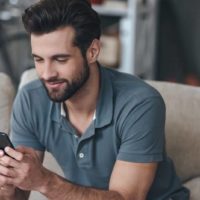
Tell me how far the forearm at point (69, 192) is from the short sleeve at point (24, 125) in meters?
0.31

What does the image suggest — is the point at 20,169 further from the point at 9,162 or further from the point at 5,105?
the point at 5,105

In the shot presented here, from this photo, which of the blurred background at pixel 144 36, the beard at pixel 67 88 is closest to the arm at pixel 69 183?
the beard at pixel 67 88

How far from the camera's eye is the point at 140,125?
4.88 ft

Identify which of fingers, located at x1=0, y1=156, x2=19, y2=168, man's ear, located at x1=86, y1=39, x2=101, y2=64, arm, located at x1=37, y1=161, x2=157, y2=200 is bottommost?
arm, located at x1=37, y1=161, x2=157, y2=200

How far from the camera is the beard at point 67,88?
149cm

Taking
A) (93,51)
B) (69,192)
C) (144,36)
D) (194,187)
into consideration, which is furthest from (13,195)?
(144,36)

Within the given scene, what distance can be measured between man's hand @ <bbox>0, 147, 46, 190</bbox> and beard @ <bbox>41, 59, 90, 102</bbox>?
229mm

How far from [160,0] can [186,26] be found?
0.79ft

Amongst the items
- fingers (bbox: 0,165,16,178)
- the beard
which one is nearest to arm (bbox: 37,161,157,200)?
fingers (bbox: 0,165,16,178)

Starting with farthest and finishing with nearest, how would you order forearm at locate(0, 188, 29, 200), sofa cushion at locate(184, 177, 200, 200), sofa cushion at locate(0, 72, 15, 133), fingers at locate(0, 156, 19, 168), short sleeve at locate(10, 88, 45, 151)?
sofa cushion at locate(0, 72, 15, 133)
sofa cushion at locate(184, 177, 200, 200)
short sleeve at locate(10, 88, 45, 151)
forearm at locate(0, 188, 29, 200)
fingers at locate(0, 156, 19, 168)

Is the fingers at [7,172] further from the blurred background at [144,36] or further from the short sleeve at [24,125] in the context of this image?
the blurred background at [144,36]

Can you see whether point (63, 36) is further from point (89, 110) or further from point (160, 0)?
point (160, 0)

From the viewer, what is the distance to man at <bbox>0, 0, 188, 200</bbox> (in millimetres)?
1462

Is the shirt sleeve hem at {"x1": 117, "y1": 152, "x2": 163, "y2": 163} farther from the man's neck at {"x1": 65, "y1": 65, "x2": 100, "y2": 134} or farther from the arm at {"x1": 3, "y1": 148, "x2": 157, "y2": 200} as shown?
the man's neck at {"x1": 65, "y1": 65, "x2": 100, "y2": 134}
